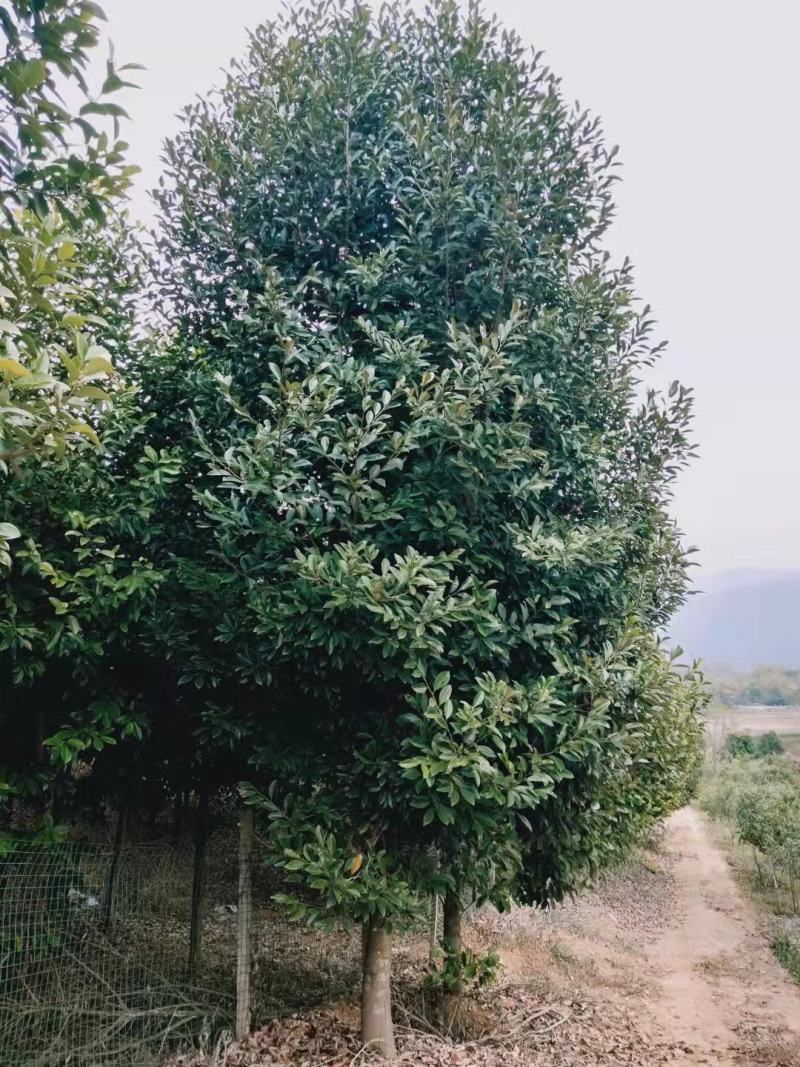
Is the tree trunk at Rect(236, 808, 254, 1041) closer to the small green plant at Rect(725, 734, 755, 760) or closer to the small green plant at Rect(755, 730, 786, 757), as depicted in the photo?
the small green plant at Rect(725, 734, 755, 760)

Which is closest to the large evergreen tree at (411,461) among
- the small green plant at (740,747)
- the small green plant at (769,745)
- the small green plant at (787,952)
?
the small green plant at (787,952)

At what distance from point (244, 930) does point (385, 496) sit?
3647 mm

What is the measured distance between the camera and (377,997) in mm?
5359

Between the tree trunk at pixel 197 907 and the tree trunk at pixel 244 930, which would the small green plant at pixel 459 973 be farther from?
the tree trunk at pixel 197 907

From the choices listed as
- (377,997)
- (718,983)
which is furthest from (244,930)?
(718,983)

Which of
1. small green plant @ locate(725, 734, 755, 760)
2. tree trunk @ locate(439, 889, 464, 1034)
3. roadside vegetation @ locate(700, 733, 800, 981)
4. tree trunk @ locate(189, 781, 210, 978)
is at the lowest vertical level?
small green plant @ locate(725, 734, 755, 760)

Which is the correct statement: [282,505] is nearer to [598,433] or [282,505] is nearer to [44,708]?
[598,433]

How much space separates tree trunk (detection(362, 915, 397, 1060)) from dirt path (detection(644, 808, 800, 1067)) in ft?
10.8

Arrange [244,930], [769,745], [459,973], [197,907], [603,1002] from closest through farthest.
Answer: [244,930] → [459,973] → [197,907] → [603,1002] → [769,745]

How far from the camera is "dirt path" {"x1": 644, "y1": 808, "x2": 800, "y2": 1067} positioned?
747 cm

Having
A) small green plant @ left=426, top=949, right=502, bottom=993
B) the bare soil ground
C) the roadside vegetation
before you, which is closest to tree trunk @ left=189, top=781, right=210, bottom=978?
the bare soil ground

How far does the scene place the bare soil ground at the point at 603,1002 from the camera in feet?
18.2

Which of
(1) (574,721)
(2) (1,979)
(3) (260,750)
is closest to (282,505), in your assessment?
(3) (260,750)

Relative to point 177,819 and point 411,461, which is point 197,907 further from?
point 411,461
